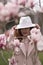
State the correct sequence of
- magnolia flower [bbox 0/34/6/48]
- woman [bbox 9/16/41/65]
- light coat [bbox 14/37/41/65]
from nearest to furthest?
magnolia flower [bbox 0/34/6/48] → woman [bbox 9/16/41/65] → light coat [bbox 14/37/41/65]

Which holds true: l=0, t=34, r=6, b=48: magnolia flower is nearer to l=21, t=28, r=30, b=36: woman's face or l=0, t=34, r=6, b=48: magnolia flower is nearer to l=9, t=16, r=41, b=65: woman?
l=9, t=16, r=41, b=65: woman

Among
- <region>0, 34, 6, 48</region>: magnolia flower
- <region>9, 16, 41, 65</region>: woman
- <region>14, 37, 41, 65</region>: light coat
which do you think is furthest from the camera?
<region>14, 37, 41, 65</region>: light coat

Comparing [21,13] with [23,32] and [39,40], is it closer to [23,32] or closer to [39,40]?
[39,40]

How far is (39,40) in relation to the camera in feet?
3.56

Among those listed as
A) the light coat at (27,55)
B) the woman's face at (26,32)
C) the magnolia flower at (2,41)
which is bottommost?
the light coat at (27,55)

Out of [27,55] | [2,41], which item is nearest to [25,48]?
[27,55]

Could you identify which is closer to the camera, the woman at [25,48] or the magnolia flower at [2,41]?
the magnolia flower at [2,41]

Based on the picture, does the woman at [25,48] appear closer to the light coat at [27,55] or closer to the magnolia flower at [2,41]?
the light coat at [27,55]

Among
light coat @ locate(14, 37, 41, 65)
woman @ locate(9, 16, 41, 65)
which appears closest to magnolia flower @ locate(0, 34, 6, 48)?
woman @ locate(9, 16, 41, 65)

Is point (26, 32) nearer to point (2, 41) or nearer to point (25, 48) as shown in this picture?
point (25, 48)

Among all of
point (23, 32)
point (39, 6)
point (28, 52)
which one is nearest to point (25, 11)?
point (39, 6)

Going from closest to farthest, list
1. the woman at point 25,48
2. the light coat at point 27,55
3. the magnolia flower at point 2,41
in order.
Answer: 1. the magnolia flower at point 2,41
2. the woman at point 25,48
3. the light coat at point 27,55

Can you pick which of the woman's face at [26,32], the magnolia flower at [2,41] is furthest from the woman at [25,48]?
the magnolia flower at [2,41]

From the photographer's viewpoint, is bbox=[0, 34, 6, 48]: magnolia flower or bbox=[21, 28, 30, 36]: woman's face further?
bbox=[21, 28, 30, 36]: woman's face
